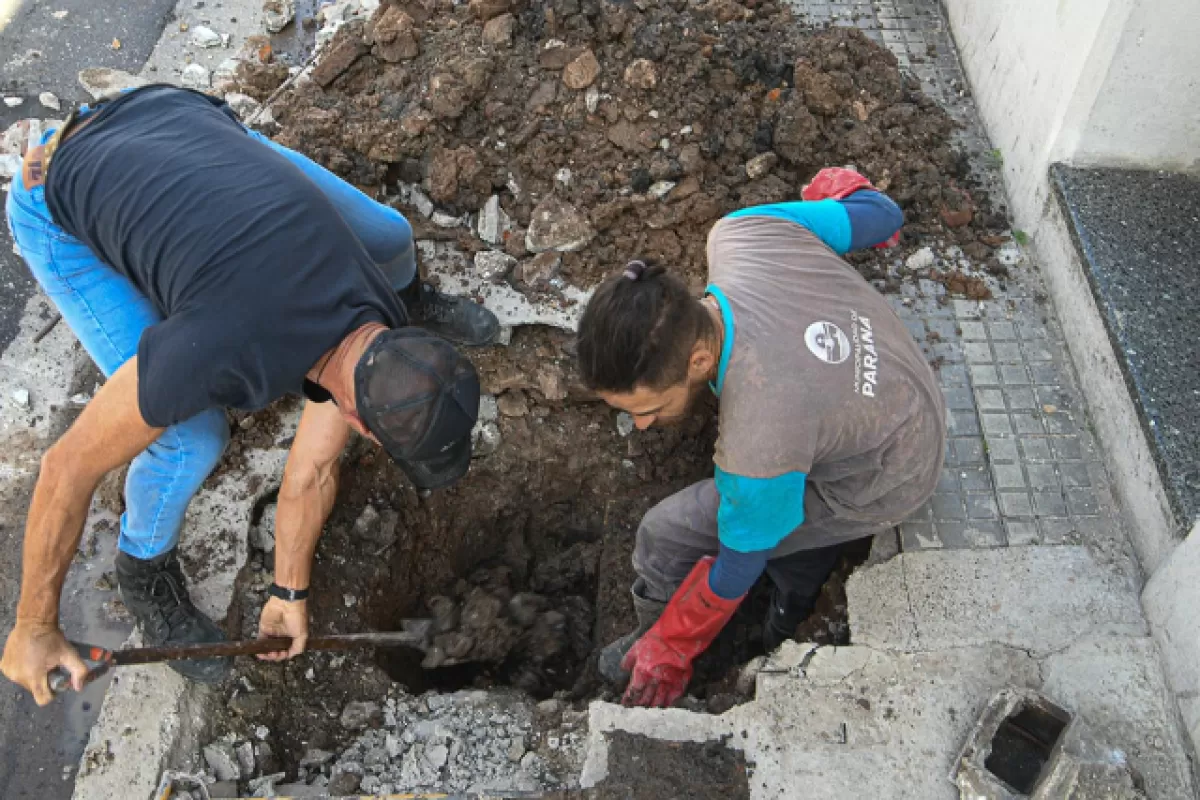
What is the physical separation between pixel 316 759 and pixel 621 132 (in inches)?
100

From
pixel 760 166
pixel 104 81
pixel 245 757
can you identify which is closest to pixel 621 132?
pixel 760 166

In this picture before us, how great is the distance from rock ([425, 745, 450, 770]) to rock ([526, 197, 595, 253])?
184cm

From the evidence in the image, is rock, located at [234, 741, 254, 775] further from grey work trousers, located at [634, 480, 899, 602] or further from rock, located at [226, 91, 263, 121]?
rock, located at [226, 91, 263, 121]

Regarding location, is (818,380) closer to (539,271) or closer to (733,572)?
(733,572)

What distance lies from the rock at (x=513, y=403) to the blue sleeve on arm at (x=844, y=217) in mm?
1182

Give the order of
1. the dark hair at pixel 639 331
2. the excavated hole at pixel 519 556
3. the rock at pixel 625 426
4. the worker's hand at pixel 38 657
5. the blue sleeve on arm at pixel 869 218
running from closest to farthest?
1. the dark hair at pixel 639 331
2. the worker's hand at pixel 38 657
3. the blue sleeve on arm at pixel 869 218
4. the excavated hole at pixel 519 556
5. the rock at pixel 625 426

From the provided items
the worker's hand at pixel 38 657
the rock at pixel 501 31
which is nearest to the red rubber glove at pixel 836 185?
the rock at pixel 501 31

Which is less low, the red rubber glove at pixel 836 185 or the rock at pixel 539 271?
the red rubber glove at pixel 836 185

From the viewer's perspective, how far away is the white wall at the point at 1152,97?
9.55 feet

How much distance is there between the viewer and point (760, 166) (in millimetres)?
3604

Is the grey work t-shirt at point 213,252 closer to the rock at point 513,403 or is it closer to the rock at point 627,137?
the rock at point 513,403

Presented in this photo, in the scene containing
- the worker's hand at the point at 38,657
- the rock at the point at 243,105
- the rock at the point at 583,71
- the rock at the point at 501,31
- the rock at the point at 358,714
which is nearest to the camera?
the worker's hand at the point at 38,657

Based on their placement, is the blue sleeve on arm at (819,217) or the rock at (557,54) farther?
the rock at (557,54)

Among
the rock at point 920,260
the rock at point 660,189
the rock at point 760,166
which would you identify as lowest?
the rock at point 920,260
